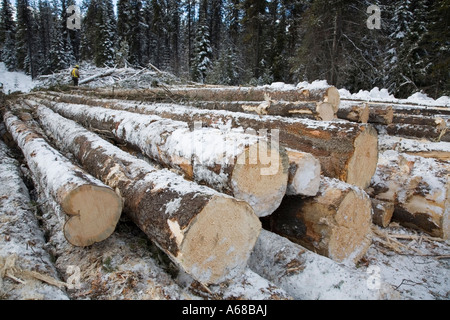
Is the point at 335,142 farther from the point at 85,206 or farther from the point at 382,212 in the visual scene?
the point at 85,206

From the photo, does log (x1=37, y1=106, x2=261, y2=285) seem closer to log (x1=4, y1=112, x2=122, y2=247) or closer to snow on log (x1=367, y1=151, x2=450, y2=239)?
log (x1=4, y1=112, x2=122, y2=247)

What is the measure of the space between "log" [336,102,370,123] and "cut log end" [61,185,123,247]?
12.1 feet

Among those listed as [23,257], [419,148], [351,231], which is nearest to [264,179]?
[351,231]

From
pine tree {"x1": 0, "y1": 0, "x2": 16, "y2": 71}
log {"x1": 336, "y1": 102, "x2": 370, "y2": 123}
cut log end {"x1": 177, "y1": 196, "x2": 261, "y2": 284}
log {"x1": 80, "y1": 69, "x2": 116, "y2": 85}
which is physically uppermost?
pine tree {"x1": 0, "y1": 0, "x2": 16, "y2": 71}

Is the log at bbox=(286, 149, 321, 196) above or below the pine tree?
below

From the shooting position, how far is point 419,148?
3.82 m

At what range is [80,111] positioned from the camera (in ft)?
18.8

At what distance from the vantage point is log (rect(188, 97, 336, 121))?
144 inches

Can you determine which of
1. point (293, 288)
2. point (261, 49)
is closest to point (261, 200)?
point (293, 288)

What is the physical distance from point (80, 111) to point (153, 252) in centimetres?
472

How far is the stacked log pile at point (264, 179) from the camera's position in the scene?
5.72 feet

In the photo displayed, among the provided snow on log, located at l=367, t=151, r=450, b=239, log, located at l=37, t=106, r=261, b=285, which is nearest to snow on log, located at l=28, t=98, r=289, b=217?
log, located at l=37, t=106, r=261, b=285

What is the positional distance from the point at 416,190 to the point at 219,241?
8.61 ft

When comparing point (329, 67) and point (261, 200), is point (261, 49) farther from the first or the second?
point (261, 200)
